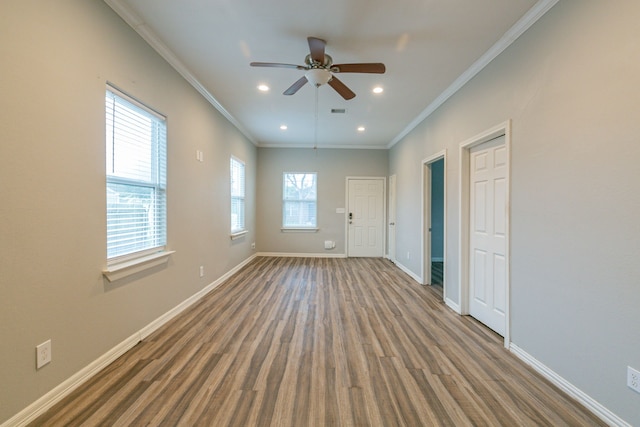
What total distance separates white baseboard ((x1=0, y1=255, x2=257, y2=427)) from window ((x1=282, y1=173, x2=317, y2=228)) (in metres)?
3.74

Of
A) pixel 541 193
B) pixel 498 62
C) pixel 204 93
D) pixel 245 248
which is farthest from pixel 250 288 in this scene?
pixel 498 62

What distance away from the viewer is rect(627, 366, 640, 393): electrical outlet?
134cm

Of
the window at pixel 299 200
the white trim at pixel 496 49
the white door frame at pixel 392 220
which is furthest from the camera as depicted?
the window at pixel 299 200

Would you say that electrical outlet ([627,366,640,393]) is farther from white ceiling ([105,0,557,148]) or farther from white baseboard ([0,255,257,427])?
white baseboard ([0,255,257,427])

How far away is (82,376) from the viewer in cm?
173

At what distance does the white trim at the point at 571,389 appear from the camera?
144cm

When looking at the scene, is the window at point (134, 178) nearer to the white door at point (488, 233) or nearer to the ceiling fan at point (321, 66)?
the ceiling fan at point (321, 66)

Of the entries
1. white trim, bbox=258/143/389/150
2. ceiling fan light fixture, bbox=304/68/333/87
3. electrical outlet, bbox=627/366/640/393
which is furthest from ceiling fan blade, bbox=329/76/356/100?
white trim, bbox=258/143/389/150

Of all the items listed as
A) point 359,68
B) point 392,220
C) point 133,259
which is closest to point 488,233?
point 359,68

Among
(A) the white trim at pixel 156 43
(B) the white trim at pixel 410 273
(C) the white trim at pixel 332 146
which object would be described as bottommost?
(B) the white trim at pixel 410 273

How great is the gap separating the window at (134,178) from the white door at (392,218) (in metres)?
4.60

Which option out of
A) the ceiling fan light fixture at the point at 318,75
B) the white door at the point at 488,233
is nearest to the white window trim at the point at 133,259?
the ceiling fan light fixture at the point at 318,75

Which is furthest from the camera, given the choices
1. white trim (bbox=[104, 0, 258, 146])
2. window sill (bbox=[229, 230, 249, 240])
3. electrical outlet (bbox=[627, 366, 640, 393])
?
window sill (bbox=[229, 230, 249, 240])

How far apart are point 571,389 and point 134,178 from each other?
367 cm
